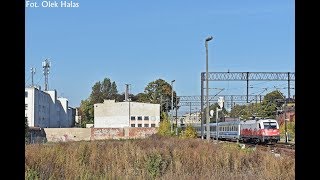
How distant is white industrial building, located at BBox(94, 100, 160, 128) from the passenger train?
46.5 ft

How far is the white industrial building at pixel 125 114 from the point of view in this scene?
62062 millimetres

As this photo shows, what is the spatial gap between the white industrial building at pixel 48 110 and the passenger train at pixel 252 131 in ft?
65.4

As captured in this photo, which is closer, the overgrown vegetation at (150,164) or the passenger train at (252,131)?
the overgrown vegetation at (150,164)

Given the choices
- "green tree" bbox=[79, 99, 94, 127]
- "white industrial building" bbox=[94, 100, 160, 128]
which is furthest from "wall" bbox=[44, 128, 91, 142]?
"green tree" bbox=[79, 99, 94, 127]

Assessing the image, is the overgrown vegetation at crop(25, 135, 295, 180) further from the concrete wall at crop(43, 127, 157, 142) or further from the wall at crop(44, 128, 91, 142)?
the concrete wall at crop(43, 127, 157, 142)

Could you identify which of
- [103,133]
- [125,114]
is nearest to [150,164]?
[103,133]

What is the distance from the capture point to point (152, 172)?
1238 centimetres

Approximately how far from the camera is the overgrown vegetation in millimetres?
10484

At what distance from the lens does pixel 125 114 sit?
206ft

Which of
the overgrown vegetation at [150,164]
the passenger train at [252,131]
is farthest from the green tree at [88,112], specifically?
the overgrown vegetation at [150,164]

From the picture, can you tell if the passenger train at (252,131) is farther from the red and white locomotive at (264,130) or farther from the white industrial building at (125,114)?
the white industrial building at (125,114)

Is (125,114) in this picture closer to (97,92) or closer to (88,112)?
(88,112)
